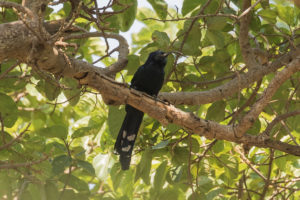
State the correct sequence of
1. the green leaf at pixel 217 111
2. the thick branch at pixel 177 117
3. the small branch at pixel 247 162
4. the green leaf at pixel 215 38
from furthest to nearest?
1. the small branch at pixel 247 162
2. the green leaf at pixel 217 111
3. the green leaf at pixel 215 38
4. the thick branch at pixel 177 117

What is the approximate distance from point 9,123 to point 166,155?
1.43 meters

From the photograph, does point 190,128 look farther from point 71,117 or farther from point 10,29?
point 71,117

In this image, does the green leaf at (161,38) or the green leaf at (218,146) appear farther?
the green leaf at (218,146)

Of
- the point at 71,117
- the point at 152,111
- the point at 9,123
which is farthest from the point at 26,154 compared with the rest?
the point at 71,117

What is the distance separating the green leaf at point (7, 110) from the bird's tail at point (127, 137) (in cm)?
88

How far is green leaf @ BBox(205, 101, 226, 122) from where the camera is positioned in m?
3.33

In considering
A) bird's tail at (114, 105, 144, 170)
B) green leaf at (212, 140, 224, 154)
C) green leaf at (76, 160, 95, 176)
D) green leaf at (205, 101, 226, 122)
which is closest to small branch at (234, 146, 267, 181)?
green leaf at (212, 140, 224, 154)

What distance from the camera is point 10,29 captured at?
2.11 metres

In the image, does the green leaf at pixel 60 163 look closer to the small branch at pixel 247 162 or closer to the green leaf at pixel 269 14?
the small branch at pixel 247 162

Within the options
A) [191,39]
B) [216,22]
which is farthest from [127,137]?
[216,22]

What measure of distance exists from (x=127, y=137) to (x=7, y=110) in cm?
Result: 101

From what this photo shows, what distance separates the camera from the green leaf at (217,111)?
3332mm

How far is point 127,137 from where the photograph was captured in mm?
3385

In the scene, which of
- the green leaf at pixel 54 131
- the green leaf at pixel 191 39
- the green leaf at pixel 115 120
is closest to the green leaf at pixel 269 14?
the green leaf at pixel 191 39
